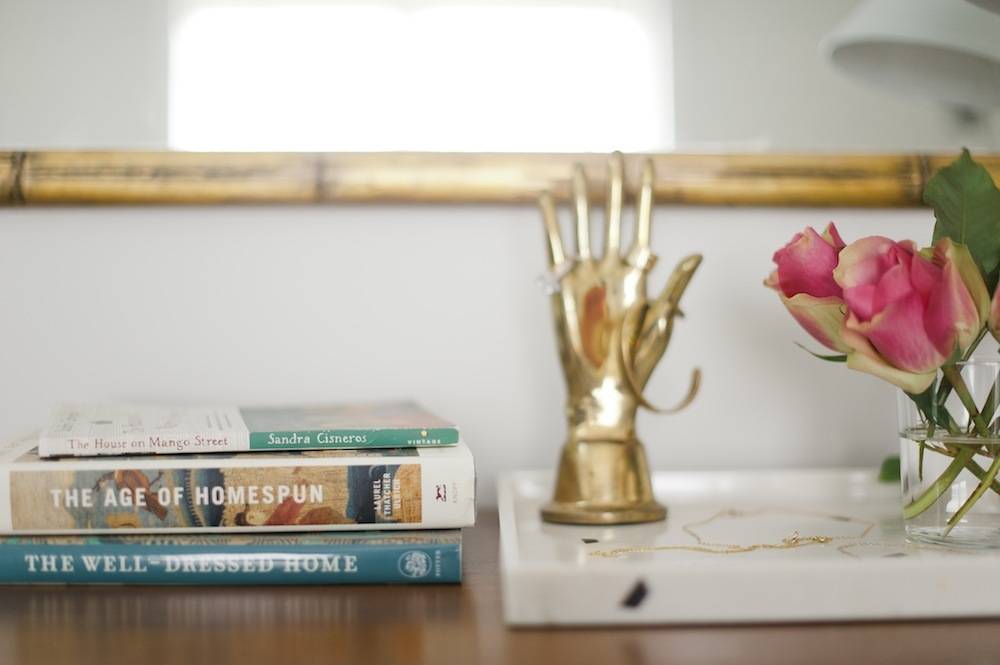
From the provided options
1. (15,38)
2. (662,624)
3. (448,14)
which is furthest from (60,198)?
(662,624)

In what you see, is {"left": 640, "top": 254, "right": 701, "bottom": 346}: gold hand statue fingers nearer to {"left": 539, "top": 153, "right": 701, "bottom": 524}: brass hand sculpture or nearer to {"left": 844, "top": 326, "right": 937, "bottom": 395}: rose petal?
{"left": 539, "top": 153, "right": 701, "bottom": 524}: brass hand sculpture

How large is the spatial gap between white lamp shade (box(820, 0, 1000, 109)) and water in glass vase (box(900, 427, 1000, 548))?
379mm

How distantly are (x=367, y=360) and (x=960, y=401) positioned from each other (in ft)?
1.54

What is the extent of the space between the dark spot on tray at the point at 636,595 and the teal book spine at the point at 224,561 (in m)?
0.12

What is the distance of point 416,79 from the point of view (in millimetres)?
803

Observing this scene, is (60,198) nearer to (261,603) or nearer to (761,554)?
(261,603)

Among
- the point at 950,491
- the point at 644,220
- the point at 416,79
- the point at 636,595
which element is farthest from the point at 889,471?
the point at 416,79

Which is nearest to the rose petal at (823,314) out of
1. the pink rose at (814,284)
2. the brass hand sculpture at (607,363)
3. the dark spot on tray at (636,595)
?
the pink rose at (814,284)

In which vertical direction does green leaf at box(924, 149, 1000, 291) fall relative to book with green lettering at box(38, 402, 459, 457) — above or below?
above

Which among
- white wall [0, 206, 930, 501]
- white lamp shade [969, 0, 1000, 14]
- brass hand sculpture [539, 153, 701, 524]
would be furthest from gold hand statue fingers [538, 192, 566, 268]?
white lamp shade [969, 0, 1000, 14]

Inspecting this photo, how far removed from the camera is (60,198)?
784mm

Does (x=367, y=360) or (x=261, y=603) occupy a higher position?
(x=367, y=360)

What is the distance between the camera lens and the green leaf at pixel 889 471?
0.77 meters

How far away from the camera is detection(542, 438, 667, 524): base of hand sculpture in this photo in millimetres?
667
